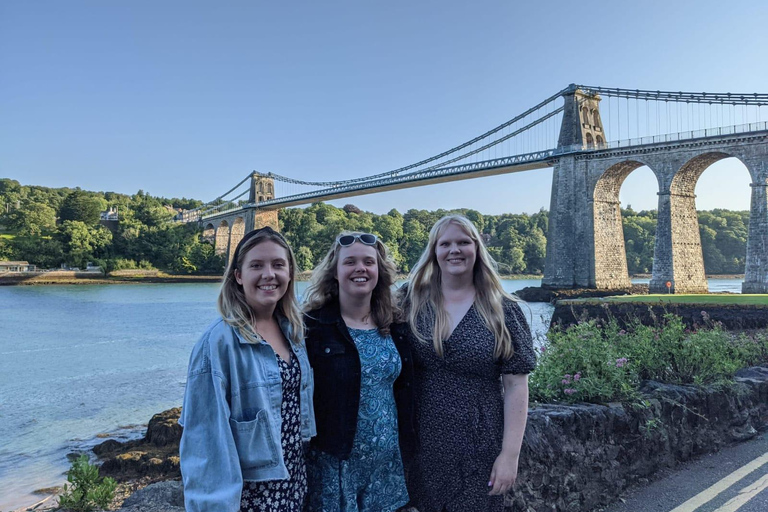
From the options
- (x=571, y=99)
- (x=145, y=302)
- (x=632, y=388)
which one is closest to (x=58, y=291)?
(x=145, y=302)

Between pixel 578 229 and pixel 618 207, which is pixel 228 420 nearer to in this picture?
pixel 578 229

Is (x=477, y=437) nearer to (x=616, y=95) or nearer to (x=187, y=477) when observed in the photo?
(x=187, y=477)

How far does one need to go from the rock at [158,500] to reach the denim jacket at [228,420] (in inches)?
66.8

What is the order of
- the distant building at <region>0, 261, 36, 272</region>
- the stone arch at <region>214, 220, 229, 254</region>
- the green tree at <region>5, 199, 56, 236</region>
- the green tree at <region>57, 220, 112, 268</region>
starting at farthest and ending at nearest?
the stone arch at <region>214, 220, 229, 254</region> < the green tree at <region>5, 199, 56, 236</region> < the green tree at <region>57, 220, 112, 268</region> < the distant building at <region>0, 261, 36, 272</region>

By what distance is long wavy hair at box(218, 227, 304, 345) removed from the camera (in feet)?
4.83

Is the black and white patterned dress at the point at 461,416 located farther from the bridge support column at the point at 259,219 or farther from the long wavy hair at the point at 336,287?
the bridge support column at the point at 259,219

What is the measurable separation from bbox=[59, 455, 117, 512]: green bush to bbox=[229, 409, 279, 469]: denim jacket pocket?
2964 millimetres

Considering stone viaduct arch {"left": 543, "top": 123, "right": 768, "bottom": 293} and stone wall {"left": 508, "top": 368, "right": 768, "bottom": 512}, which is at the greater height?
stone viaduct arch {"left": 543, "top": 123, "right": 768, "bottom": 293}

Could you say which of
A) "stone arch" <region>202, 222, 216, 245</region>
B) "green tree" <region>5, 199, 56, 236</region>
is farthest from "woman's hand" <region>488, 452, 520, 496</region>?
"green tree" <region>5, 199, 56, 236</region>

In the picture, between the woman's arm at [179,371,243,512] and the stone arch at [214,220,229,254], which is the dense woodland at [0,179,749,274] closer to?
the stone arch at [214,220,229,254]

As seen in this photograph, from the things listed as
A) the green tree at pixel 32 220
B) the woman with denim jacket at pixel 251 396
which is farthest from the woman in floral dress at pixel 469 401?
the green tree at pixel 32 220

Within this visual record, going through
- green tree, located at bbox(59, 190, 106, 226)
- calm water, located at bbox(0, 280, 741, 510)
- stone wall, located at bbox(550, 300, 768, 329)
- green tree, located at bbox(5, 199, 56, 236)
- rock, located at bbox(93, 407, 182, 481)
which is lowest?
calm water, located at bbox(0, 280, 741, 510)

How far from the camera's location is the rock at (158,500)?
9.39ft

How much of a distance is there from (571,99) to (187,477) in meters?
29.7
